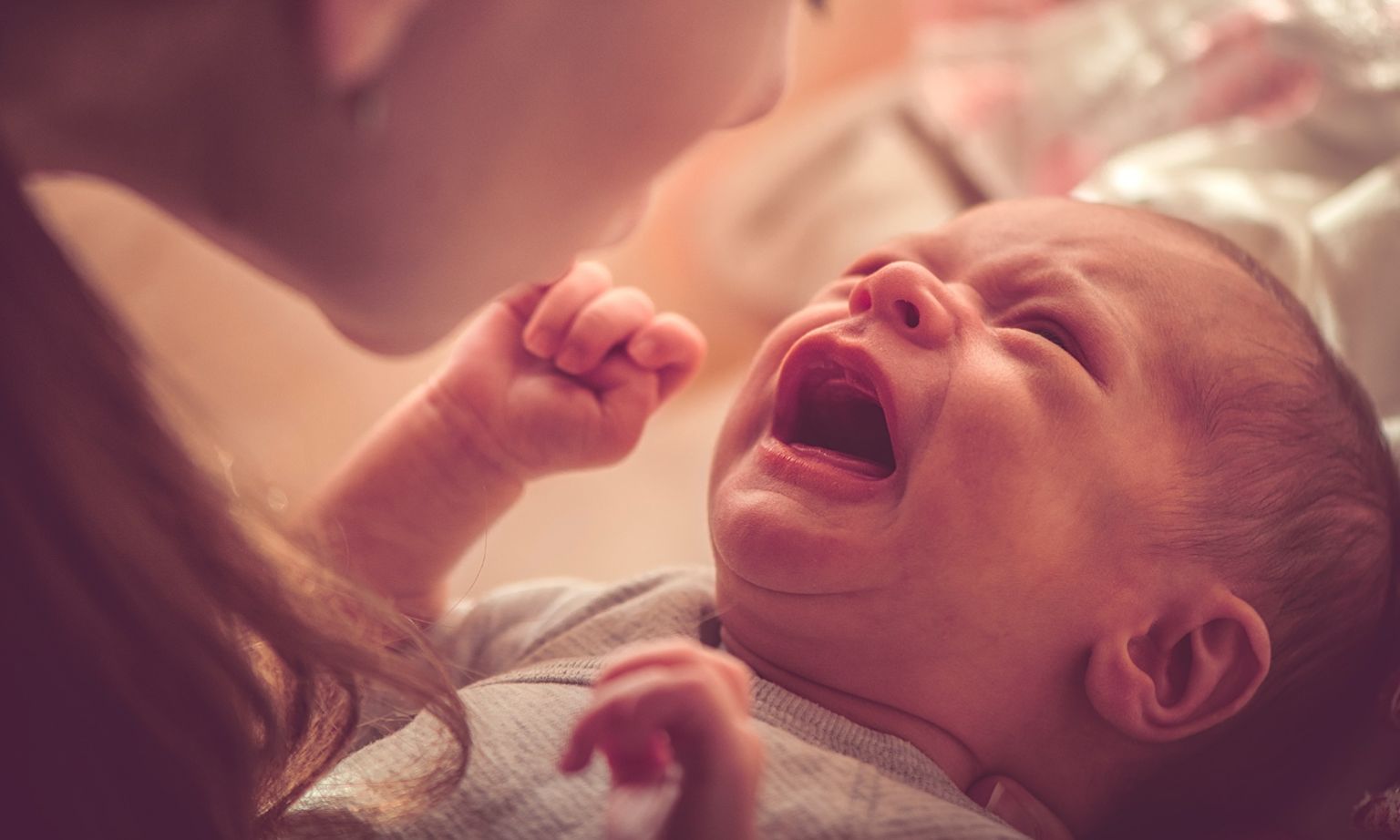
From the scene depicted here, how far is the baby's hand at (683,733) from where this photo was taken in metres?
0.51

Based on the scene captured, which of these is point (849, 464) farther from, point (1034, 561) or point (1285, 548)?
point (1285, 548)

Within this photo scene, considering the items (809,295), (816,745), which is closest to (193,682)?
(816,745)

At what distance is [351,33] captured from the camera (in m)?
0.44

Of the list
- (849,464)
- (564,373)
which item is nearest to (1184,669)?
(849,464)

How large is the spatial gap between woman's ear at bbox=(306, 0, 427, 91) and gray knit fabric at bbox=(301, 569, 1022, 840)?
433mm

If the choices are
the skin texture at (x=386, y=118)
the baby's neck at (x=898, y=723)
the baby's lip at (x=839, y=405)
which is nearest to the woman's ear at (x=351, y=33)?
the skin texture at (x=386, y=118)

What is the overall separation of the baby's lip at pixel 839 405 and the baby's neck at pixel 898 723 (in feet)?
0.50

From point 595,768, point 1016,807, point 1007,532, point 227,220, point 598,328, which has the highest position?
point 227,220

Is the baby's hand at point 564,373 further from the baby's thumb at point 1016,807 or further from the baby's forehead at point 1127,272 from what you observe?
the baby's thumb at point 1016,807

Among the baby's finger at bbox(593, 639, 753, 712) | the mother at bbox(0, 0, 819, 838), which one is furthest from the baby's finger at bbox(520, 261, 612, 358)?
the baby's finger at bbox(593, 639, 753, 712)

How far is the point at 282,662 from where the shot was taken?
25.6 inches

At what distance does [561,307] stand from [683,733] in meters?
0.48

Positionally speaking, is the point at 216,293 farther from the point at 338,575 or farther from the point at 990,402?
the point at 990,402

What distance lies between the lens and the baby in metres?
0.72
